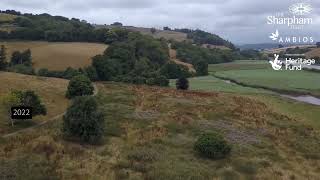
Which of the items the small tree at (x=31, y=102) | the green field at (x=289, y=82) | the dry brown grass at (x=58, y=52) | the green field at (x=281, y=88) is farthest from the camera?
the dry brown grass at (x=58, y=52)

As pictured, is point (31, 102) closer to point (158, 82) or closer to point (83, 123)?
point (83, 123)

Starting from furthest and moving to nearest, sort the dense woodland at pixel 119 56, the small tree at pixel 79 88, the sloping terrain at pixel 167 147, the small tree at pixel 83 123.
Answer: the dense woodland at pixel 119 56 < the small tree at pixel 79 88 < the small tree at pixel 83 123 < the sloping terrain at pixel 167 147

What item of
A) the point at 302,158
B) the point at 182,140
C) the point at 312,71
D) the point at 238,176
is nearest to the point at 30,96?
the point at 182,140

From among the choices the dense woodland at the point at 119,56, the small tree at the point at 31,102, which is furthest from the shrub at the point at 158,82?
the small tree at the point at 31,102

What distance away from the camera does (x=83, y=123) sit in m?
42.2

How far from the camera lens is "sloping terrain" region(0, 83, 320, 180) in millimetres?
34844

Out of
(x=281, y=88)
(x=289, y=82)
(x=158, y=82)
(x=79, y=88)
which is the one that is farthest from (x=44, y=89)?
(x=289, y=82)

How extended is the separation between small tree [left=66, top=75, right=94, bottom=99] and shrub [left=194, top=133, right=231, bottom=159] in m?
25.5

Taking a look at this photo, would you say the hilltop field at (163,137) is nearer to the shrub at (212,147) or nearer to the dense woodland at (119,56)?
the shrub at (212,147)

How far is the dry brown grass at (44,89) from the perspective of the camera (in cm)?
5438

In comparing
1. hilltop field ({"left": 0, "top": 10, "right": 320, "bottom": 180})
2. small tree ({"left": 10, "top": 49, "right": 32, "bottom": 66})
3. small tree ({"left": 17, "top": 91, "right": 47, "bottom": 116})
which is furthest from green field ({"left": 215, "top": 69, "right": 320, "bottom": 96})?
small tree ({"left": 17, "top": 91, "right": 47, "bottom": 116})

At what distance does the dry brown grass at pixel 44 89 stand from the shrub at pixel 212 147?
17929mm

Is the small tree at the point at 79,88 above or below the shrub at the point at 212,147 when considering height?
above

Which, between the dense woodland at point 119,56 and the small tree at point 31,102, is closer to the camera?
the small tree at point 31,102
